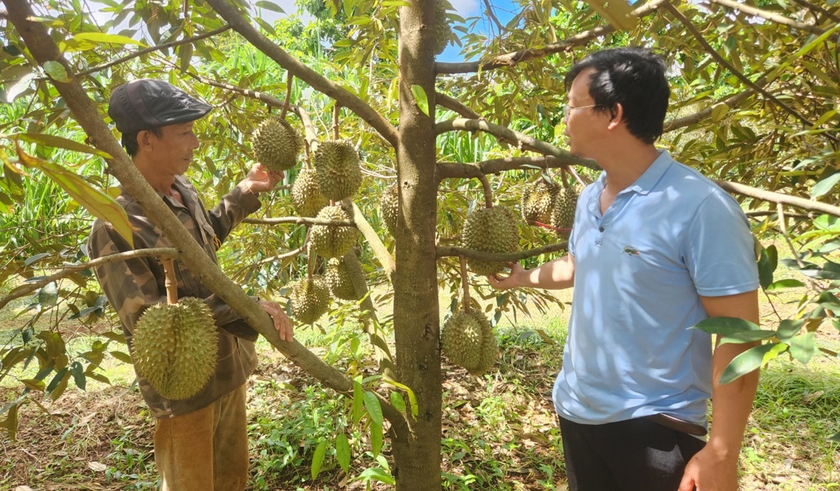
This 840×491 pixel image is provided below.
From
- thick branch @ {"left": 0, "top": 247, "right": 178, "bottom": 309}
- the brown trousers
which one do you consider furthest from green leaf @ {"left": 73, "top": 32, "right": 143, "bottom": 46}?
the brown trousers

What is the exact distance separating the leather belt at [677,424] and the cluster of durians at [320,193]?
1081mm

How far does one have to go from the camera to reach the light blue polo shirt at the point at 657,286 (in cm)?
109

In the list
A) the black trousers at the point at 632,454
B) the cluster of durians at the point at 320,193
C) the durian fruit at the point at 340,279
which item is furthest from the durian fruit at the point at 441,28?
the black trousers at the point at 632,454

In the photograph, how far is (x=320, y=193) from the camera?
79.5 inches

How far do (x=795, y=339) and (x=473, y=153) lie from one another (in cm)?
438

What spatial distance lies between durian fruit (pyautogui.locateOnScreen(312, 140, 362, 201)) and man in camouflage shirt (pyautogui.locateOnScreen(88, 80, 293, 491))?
36cm

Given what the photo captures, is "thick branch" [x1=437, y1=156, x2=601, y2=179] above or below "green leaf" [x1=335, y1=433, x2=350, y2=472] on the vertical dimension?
above

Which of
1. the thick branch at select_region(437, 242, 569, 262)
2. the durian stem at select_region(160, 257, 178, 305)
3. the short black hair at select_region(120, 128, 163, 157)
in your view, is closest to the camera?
the durian stem at select_region(160, 257, 178, 305)

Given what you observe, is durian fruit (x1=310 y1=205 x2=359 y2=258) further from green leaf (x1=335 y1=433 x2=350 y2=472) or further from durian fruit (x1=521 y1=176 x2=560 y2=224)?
green leaf (x1=335 y1=433 x2=350 y2=472)

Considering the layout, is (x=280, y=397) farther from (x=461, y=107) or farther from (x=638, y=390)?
(x=638, y=390)

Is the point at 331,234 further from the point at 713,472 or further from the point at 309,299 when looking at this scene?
the point at 713,472

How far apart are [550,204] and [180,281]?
119cm

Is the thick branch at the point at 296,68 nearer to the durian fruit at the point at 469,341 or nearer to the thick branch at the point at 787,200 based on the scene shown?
the durian fruit at the point at 469,341

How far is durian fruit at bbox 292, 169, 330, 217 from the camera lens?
1.99 m
